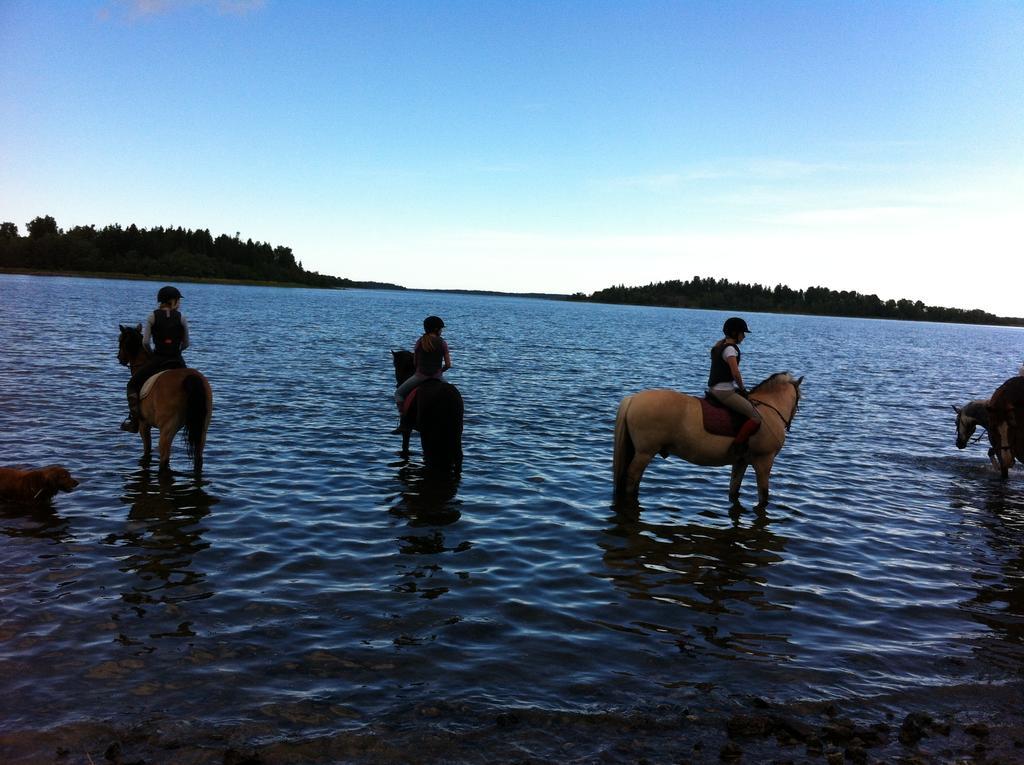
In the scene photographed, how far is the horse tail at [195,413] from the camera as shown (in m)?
11.0

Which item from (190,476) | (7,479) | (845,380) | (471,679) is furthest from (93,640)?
(845,380)

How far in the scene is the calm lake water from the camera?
4.99 metres

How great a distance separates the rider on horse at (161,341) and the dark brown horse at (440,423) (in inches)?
160

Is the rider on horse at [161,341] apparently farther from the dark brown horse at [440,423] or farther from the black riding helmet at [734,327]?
the black riding helmet at [734,327]

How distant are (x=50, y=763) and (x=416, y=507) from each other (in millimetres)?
6389

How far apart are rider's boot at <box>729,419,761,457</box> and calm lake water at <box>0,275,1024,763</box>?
3.80 feet

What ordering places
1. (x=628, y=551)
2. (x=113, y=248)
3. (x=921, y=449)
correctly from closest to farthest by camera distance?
(x=628, y=551)
(x=921, y=449)
(x=113, y=248)

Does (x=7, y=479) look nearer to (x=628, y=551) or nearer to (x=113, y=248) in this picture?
(x=628, y=551)

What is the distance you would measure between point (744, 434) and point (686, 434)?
89cm

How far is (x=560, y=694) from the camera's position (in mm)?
5477

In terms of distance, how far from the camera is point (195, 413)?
1117cm

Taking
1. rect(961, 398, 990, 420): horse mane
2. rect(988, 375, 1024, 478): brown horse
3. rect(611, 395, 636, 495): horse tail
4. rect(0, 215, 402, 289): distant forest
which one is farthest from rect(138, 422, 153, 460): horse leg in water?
rect(0, 215, 402, 289): distant forest

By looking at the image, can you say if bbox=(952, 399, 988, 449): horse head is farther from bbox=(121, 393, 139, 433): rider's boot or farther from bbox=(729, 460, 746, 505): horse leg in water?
bbox=(121, 393, 139, 433): rider's boot

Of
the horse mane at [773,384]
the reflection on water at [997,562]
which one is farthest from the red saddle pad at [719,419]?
the reflection on water at [997,562]
